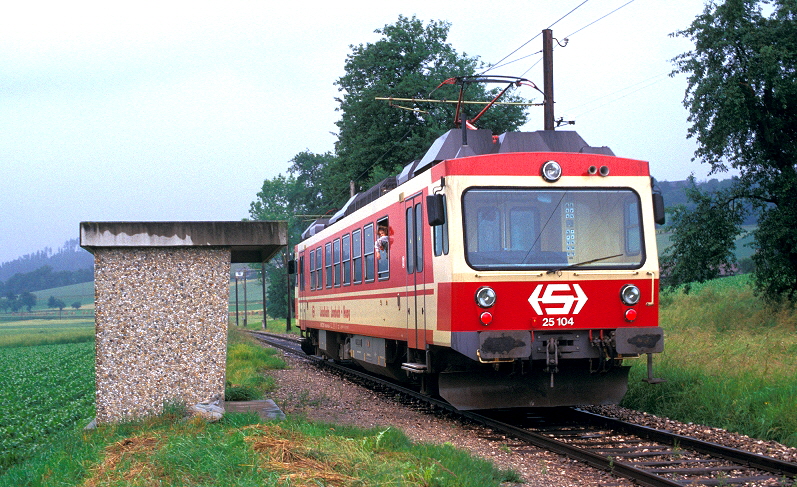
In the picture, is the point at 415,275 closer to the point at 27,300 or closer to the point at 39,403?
the point at 39,403

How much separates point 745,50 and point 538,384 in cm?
1673

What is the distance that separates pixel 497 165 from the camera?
32.4ft

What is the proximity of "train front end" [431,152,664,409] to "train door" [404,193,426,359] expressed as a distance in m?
0.80

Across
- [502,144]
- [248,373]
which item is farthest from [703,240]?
[502,144]

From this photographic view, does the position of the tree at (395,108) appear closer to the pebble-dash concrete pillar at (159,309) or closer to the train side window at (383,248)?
the train side window at (383,248)

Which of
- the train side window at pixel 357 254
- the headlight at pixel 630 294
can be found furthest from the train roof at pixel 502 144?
the train side window at pixel 357 254

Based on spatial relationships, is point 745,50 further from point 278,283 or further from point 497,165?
point 278,283

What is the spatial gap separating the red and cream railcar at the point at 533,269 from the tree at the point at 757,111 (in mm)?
13927

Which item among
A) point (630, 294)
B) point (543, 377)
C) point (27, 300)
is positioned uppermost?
point (27, 300)

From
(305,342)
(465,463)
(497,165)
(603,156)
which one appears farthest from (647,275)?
(305,342)

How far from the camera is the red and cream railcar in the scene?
9.52 m

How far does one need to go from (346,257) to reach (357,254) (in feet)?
3.42

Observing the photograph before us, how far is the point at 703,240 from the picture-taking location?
950 inches

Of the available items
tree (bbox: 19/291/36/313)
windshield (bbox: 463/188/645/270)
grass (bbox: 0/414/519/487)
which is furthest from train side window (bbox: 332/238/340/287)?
tree (bbox: 19/291/36/313)
